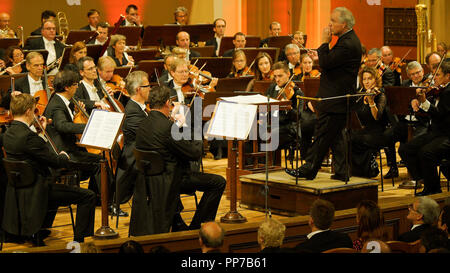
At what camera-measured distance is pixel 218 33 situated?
10.4 metres

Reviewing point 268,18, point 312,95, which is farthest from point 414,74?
point 268,18

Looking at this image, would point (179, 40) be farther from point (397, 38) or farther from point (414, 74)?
point (397, 38)

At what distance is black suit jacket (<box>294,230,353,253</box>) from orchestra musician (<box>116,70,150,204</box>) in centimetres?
212

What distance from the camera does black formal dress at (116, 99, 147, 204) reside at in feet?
18.8

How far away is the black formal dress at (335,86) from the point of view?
5.52 metres

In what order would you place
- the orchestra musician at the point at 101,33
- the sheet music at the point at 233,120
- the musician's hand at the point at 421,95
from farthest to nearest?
the orchestra musician at the point at 101,33 < the musician's hand at the point at 421,95 < the sheet music at the point at 233,120

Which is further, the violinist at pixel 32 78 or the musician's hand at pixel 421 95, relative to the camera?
the violinist at pixel 32 78

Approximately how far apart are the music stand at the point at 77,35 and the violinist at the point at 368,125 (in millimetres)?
3633

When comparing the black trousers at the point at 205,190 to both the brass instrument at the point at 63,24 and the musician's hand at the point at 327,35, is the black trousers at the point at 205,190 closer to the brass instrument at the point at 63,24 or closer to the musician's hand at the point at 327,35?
the musician's hand at the point at 327,35

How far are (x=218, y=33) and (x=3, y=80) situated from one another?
4477 millimetres

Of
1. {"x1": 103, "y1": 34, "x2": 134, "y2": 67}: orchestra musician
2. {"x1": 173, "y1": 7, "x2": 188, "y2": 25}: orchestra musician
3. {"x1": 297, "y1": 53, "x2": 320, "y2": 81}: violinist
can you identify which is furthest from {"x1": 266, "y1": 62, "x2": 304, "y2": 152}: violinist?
{"x1": 173, "y1": 7, "x2": 188, "y2": 25}: orchestra musician

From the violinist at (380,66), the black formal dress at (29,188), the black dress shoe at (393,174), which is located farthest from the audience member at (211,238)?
the violinist at (380,66)

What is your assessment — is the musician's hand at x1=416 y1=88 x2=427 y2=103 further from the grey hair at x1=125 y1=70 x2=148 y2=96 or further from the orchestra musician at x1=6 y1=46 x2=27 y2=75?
the orchestra musician at x1=6 y1=46 x2=27 y2=75

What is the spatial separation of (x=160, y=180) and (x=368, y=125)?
2835 millimetres
